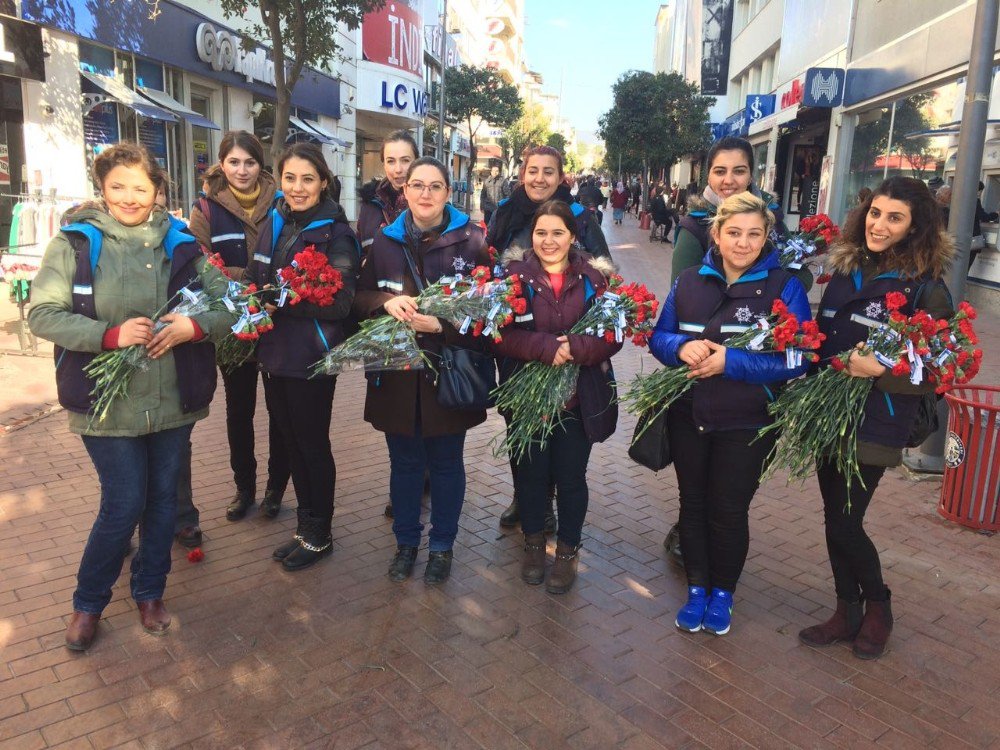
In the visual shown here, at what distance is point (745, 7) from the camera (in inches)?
1187

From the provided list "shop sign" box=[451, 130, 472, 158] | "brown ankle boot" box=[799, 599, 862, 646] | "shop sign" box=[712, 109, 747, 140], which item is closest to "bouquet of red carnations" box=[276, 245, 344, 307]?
"brown ankle boot" box=[799, 599, 862, 646]

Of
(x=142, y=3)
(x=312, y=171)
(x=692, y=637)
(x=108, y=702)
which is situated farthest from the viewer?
(x=142, y=3)

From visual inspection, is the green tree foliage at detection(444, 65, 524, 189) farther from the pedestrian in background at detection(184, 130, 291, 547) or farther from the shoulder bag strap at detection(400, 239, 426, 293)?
the shoulder bag strap at detection(400, 239, 426, 293)

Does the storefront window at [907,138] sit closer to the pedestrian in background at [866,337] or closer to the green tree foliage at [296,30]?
the green tree foliage at [296,30]

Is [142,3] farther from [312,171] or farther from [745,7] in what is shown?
[745,7]

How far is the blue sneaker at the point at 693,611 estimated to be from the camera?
3.57 m

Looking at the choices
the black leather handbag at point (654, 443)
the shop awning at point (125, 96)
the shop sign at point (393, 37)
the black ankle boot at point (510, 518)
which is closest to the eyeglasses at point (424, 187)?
the black leather handbag at point (654, 443)

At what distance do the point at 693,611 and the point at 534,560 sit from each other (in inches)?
32.9

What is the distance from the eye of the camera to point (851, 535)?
11.0 feet

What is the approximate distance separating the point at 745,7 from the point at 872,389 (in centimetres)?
3157

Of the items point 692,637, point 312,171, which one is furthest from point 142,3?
point 692,637

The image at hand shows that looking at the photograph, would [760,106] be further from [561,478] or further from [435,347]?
[435,347]

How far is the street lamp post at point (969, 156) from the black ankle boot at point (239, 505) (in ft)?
15.0

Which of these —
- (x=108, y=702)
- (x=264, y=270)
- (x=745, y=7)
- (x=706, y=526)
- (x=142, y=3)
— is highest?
(x=745, y=7)
